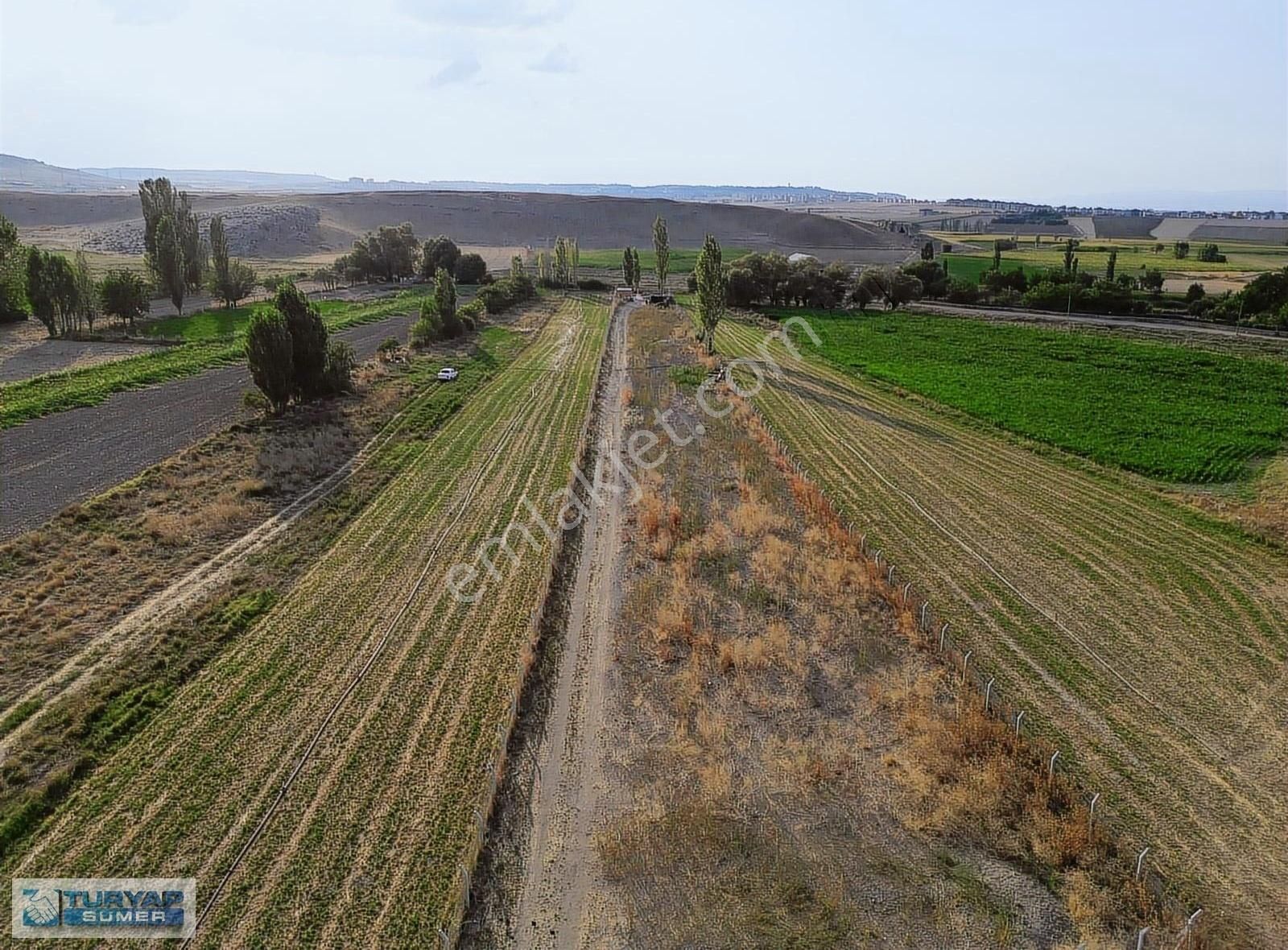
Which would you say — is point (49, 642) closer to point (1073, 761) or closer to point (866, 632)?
point (866, 632)

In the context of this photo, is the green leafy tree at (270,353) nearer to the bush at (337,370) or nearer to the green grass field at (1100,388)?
the bush at (337,370)

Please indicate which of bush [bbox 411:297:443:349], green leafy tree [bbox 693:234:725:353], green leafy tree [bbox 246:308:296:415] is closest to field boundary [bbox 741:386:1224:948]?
green leafy tree [bbox 246:308:296:415]

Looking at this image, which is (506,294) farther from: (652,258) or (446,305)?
(652,258)

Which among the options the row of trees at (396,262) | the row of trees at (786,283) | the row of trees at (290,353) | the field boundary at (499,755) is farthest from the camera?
the row of trees at (396,262)

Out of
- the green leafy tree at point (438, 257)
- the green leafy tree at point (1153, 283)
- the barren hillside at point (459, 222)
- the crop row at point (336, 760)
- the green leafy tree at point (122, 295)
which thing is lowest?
the crop row at point (336, 760)

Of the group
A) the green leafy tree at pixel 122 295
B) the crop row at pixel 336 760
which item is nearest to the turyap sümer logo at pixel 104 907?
the crop row at pixel 336 760

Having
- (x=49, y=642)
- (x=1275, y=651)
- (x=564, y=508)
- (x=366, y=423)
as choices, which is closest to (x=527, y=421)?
(x=366, y=423)
